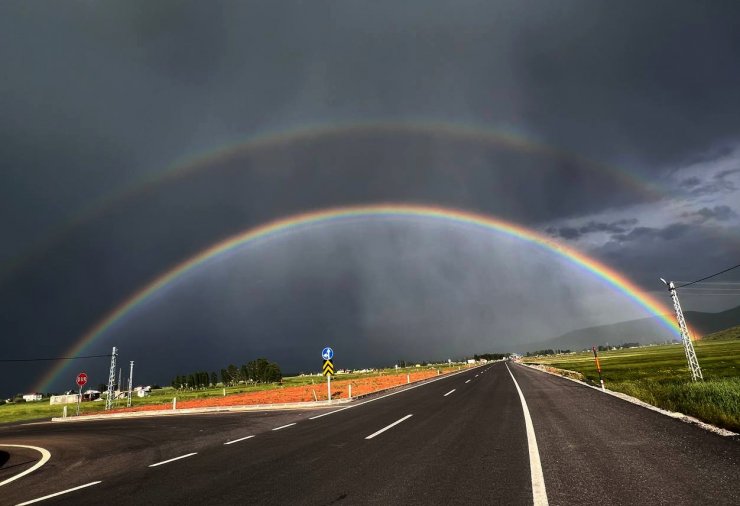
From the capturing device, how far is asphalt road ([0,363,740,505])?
220 inches

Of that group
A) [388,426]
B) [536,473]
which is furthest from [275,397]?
[536,473]

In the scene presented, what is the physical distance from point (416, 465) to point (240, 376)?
195 m

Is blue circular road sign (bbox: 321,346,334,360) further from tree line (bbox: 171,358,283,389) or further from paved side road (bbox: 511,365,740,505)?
tree line (bbox: 171,358,283,389)

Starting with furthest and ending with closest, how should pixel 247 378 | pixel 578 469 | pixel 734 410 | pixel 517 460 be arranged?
pixel 247 378 → pixel 734 410 → pixel 517 460 → pixel 578 469

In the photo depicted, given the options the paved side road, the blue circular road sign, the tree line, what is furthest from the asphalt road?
the tree line

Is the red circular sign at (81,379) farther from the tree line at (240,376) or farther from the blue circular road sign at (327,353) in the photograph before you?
the tree line at (240,376)

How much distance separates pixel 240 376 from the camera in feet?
607

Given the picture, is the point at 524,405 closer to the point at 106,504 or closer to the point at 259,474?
the point at 259,474

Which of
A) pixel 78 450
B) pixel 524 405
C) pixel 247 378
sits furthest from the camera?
pixel 247 378

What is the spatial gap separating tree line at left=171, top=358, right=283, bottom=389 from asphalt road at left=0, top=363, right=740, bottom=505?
13305 centimetres

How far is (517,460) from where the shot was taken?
734cm

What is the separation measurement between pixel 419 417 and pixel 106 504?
33.1ft

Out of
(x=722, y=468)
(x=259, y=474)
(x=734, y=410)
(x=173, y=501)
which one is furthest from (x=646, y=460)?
(x=173, y=501)

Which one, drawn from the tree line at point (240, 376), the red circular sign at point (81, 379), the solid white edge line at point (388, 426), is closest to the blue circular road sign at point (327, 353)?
the solid white edge line at point (388, 426)
